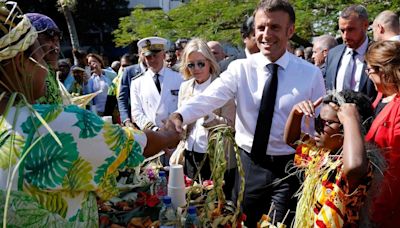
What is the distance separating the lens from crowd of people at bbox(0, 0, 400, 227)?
170 cm


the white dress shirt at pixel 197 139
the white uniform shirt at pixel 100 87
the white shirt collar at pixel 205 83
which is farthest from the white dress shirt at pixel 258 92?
the white uniform shirt at pixel 100 87

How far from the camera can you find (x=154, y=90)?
5.60m

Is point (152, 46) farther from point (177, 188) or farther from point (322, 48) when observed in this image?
point (177, 188)

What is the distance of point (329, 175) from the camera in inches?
101

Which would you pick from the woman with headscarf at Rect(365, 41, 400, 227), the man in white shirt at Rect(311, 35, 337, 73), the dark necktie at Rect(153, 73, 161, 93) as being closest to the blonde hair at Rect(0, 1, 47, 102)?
the woman with headscarf at Rect(365, 41, 400, 227)

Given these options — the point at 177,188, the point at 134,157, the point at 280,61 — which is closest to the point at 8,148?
the point at 134,157

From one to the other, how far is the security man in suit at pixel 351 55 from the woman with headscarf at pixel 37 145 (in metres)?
3.41

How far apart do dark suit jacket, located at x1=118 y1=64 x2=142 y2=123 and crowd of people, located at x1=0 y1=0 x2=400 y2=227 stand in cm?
183

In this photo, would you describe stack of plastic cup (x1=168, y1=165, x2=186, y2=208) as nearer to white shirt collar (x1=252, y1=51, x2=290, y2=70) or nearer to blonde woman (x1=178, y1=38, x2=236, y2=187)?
white shirt collar (x1=252, y1=51, x2=290, y2=70)

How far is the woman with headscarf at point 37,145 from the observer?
168 cm

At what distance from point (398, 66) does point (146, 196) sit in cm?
157

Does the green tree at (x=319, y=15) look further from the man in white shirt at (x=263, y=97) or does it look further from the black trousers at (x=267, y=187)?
the black trousers at (x=267, y=187)

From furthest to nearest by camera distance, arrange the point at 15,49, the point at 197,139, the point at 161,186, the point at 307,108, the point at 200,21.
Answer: the point at 200,21, the point at 197,139, the point at 161,186, the point at 307,108, the point at 15,49

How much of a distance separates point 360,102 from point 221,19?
40.5ft
